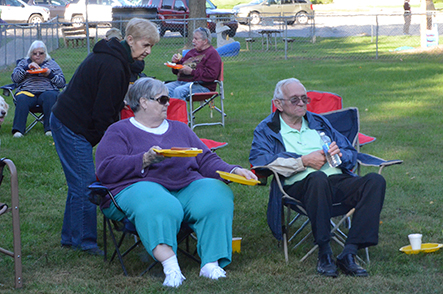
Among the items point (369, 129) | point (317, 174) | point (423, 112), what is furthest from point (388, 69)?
point (317, 174)

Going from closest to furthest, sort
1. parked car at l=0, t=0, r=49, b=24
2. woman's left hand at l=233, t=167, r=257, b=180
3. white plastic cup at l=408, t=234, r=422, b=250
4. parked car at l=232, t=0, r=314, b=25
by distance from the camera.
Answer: woman's left hand at l=233, t=167, r=257, b=180 → white plastic cup at l=408, t=234, r=422, b=250 → parked car at l=0, t=0, r=49, b=24 → parked car at l=232, t=0, r=314, b=25

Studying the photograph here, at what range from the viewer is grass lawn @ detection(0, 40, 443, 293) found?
136 inches

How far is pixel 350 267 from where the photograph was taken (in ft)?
11.8

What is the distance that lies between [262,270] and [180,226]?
2.14ft

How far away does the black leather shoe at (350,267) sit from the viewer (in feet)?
11.7

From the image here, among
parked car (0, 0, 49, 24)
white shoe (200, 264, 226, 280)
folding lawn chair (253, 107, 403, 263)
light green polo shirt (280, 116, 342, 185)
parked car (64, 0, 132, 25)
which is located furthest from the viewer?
parked car (0, 0, 49, 24)

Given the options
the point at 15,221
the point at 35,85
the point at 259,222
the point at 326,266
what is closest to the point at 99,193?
the point at 15,221

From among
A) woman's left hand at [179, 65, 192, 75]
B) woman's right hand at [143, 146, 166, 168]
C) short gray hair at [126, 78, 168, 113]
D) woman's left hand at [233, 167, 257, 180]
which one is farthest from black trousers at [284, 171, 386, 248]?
woman's left hand at [179, 65, 192, 75]

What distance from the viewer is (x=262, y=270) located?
12.3 ft

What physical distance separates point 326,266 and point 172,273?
1013mm

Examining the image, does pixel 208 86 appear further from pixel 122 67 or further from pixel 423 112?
pixel 122 67

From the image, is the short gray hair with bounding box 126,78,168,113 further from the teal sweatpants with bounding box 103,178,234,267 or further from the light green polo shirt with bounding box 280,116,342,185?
the light green polo shirt with bounding box 280,116,342,185

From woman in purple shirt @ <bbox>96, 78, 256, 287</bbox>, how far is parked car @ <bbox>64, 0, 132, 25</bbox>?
2024 cm

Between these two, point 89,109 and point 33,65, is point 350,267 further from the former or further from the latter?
point 33,65
